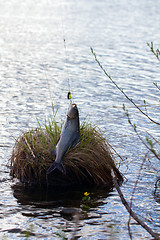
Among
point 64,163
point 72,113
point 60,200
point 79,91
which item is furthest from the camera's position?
point 79,91

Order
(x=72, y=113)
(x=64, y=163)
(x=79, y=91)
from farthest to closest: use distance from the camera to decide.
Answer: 1. (x=79, y=91)
2. (x=64, y=163)
3. (x=72, y=113)

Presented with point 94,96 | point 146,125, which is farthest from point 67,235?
point 94,96

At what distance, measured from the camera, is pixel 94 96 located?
12.9 m

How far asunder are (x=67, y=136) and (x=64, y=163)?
19.3 inches

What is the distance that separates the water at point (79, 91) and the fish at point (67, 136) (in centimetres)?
45

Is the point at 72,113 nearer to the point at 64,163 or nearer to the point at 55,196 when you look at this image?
the point at 64,163

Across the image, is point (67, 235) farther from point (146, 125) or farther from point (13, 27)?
point (13, 27)

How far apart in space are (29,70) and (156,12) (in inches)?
786

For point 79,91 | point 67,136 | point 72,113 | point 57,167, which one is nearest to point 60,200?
point 57,167

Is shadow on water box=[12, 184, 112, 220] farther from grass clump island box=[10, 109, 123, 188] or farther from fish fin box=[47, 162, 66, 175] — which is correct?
fish fin box=[47, 162, 66, 175]

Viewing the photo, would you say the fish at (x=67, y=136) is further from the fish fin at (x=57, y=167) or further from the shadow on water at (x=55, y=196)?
the shadow on water at (x=55, y=196)

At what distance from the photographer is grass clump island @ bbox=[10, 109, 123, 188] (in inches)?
280

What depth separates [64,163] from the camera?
7.08 metres

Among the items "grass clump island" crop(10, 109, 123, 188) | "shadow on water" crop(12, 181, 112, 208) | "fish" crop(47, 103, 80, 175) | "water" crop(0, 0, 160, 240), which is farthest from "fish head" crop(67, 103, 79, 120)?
"shadow on water" crop(12, 181, 112, 208)
